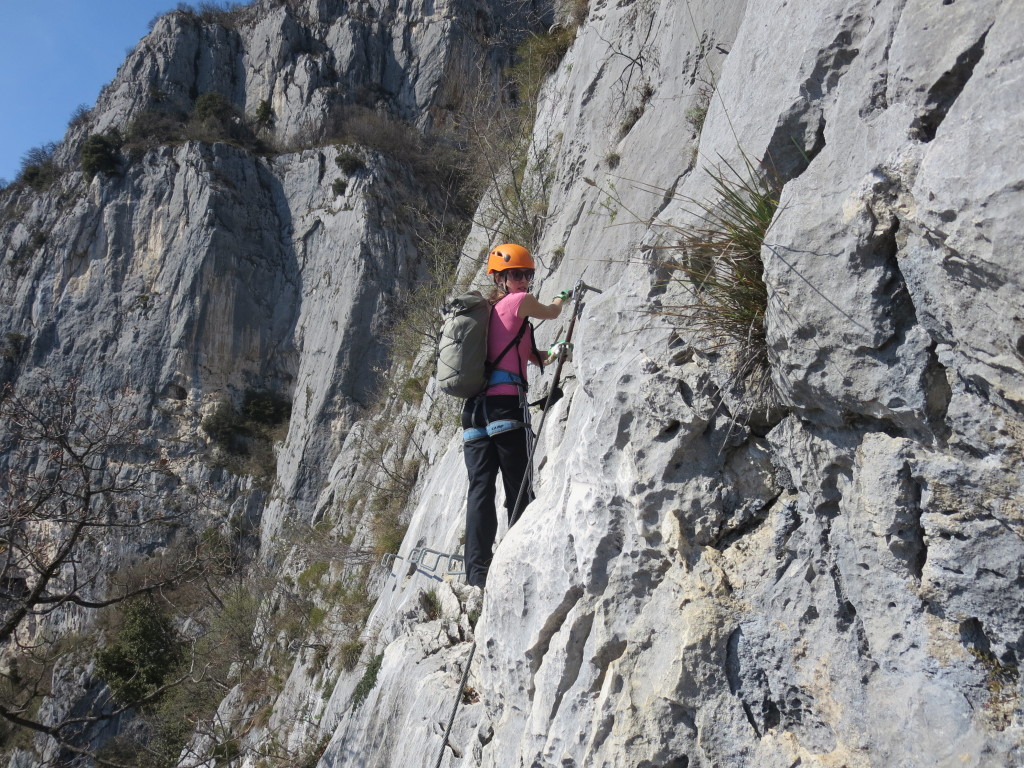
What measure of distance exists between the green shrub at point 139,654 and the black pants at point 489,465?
66.7 feet

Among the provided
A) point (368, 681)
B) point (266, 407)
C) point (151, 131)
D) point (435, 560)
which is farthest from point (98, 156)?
point (368, 681)

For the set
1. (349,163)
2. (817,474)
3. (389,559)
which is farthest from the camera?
(349,163)

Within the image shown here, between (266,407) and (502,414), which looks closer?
(502,414)

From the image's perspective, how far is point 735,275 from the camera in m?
3.01

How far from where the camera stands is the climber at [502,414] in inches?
184

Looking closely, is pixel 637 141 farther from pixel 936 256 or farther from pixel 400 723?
pixel 400 723

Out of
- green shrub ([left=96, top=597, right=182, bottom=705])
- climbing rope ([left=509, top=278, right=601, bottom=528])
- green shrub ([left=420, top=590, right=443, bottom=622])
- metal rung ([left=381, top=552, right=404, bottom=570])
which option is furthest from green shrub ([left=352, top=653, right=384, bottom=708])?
green shrub ([left=96, top=597, right=182, bottom=705])

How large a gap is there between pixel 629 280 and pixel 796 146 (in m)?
1.08

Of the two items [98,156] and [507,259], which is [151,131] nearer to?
[98,156]

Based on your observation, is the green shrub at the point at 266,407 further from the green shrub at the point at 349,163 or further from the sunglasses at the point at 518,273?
the sunglasses at the point at 518,273

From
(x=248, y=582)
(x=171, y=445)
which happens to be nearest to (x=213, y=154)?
(x=171, y=445)

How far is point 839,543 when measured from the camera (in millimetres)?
2535

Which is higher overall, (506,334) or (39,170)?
(39,170)

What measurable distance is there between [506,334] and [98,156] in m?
31.5
